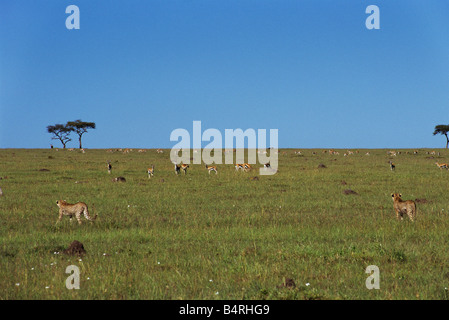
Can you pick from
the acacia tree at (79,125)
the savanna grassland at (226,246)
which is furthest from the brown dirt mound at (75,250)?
the acacia tree at (79,125)

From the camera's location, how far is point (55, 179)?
27250 mm

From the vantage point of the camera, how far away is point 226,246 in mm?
10211

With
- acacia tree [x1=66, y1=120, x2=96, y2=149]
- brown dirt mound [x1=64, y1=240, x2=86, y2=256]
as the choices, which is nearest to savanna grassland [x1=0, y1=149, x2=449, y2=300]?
brown dirt mound [x1=64, y1=240, x2=86, y2=256]

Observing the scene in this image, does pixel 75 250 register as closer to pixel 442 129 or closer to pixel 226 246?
pixel 226 246

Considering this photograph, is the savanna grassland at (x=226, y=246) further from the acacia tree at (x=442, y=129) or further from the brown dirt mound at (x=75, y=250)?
the acacia tree at (x=442, y=129)

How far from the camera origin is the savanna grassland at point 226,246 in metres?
7.06

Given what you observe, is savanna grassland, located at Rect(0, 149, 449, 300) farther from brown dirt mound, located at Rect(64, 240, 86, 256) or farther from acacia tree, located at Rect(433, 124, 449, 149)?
acacia tree, located at Rect(433, 124, 449, 149)

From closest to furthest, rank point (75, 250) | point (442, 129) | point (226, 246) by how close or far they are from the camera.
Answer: point (75, 250) < point (226, 246) < point (442, 129)

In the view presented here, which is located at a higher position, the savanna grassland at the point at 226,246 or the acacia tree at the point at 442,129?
the acacia tree at the point at 442,129

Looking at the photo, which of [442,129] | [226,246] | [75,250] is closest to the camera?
[75,250]

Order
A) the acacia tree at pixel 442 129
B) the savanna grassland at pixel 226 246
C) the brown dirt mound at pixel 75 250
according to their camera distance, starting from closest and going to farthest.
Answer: the savanna grassland at pixel 226 246 < the brown dirt mound at pixel 75 250 < the acacia tree at pixel 442 129

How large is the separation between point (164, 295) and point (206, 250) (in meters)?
3.17

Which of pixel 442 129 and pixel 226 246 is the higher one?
pixel 442 129

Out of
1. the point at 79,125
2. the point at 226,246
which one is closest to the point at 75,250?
the point at 226,246
